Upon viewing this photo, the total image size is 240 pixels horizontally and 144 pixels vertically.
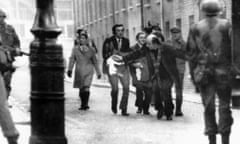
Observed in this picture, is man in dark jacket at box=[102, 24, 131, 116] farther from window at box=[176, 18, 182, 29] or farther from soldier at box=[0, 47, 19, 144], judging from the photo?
window at box=[176, 18, 182, 29]

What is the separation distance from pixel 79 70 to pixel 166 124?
4.35 meters

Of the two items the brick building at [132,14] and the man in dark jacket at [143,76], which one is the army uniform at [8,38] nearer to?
the man in dark jacket at [143,76]

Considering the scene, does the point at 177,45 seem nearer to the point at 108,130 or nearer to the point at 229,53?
the point at 108,130

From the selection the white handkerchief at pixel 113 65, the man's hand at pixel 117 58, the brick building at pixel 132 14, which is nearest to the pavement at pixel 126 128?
the white handkerchief at pixel 113 65

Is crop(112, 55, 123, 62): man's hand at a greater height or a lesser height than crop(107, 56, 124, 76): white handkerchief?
greater

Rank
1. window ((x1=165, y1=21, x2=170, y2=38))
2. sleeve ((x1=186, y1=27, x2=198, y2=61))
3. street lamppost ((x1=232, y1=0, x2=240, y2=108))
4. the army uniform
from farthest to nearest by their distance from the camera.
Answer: window ((x1=165, y1=21, x2=170, y2=38)) → street lamppost ((x1=232, y1=0, x2=240, y2=108)) → the army uniform → sleeve ((x1=186, y1=27, x2=198, y2=61))

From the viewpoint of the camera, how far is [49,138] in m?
7.76

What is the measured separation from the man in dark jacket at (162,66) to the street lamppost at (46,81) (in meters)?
7.89

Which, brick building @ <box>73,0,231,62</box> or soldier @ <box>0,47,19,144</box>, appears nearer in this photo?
soldier @ <box>0,47,19,144</box>

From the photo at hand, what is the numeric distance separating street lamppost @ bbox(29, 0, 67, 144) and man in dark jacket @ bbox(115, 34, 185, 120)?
7.89 m

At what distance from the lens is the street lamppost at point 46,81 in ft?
25.4

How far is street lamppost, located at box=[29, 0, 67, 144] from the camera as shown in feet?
25.4

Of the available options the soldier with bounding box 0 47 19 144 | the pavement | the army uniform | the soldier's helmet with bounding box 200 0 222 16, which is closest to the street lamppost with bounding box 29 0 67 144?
the soldier with bounding box 0 47 19 144

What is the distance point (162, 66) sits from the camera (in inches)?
631
